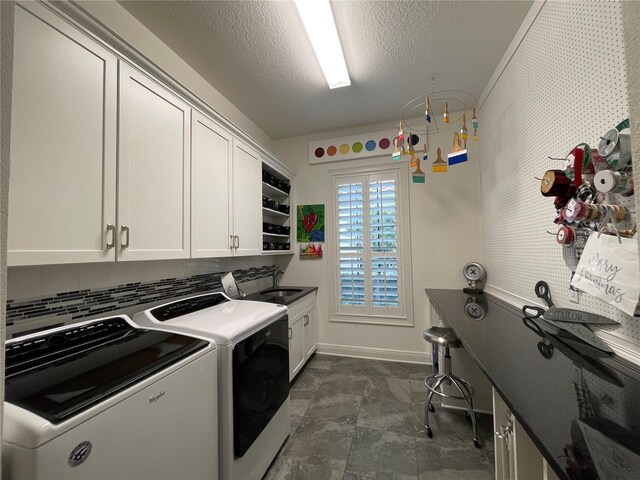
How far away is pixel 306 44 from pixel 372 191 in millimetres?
1658

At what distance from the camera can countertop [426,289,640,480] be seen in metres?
0.59

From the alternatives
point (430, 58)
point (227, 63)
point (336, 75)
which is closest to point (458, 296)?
point (430, 58)

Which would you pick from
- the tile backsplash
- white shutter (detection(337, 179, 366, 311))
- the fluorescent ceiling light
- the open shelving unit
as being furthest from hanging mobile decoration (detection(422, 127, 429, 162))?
the tile backsplash

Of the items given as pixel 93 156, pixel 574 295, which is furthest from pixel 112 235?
pixel 574 295

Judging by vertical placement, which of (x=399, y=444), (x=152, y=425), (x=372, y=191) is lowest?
(x=399, y=444)

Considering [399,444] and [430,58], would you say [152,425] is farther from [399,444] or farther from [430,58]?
[430,58]

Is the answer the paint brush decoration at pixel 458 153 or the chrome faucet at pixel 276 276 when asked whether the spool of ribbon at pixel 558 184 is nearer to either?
the paint brush decoration at pixel 458 153

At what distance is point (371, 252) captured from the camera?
305cm

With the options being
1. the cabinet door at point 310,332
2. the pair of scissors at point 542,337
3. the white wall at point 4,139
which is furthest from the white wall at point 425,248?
the white wall at point 4,139

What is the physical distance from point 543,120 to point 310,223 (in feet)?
7.67

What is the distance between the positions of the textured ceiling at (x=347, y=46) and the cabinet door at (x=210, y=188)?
59 cm

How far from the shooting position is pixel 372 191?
306 centimetres

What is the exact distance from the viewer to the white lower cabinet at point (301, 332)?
241 centimetres

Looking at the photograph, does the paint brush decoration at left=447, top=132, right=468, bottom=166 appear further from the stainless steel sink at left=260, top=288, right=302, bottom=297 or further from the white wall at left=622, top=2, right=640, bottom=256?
the stainless steel sink at left=260, top=288, right=302, bottom=297
